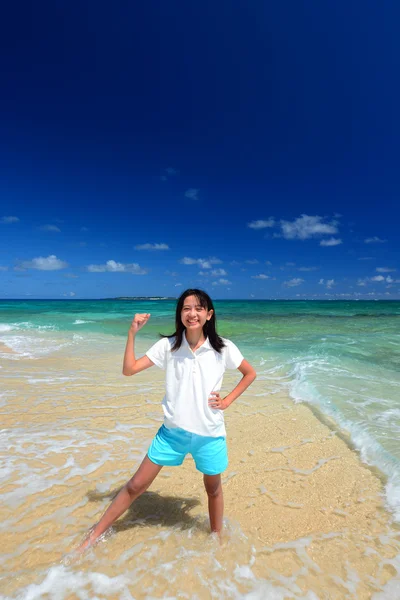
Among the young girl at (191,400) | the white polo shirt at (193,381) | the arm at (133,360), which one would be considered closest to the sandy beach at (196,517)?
the young girl at (191,400)

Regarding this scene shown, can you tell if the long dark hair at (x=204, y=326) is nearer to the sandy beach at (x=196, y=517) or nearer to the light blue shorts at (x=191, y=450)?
the light blue shorts at (x=191, y=450)

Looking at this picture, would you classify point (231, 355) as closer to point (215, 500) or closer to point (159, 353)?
point (159, 353)

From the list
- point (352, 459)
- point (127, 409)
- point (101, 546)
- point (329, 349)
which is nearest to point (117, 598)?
point (101, 546)

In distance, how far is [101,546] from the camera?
2768 mm

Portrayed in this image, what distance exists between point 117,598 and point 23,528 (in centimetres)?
124

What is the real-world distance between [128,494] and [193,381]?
112 centimetres

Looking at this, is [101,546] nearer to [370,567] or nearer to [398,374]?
[370,567]

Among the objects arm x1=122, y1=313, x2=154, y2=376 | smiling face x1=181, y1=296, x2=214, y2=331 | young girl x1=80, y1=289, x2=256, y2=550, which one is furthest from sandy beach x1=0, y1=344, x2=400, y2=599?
smiling face x1=181, y1=296, x2=214, y2=331

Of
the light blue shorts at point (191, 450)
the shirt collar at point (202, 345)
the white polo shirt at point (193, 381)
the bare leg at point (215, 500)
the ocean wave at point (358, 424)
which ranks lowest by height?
the ocean wave at point (358, 424)

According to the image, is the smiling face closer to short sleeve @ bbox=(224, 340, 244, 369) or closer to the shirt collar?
the shirt collar

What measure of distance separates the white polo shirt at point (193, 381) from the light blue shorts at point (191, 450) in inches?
3.0

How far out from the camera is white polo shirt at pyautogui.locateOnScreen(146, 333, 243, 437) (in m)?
2.56

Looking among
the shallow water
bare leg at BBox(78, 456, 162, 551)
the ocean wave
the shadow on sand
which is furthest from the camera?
the ocean wave

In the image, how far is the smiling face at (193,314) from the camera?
2.72 metres
